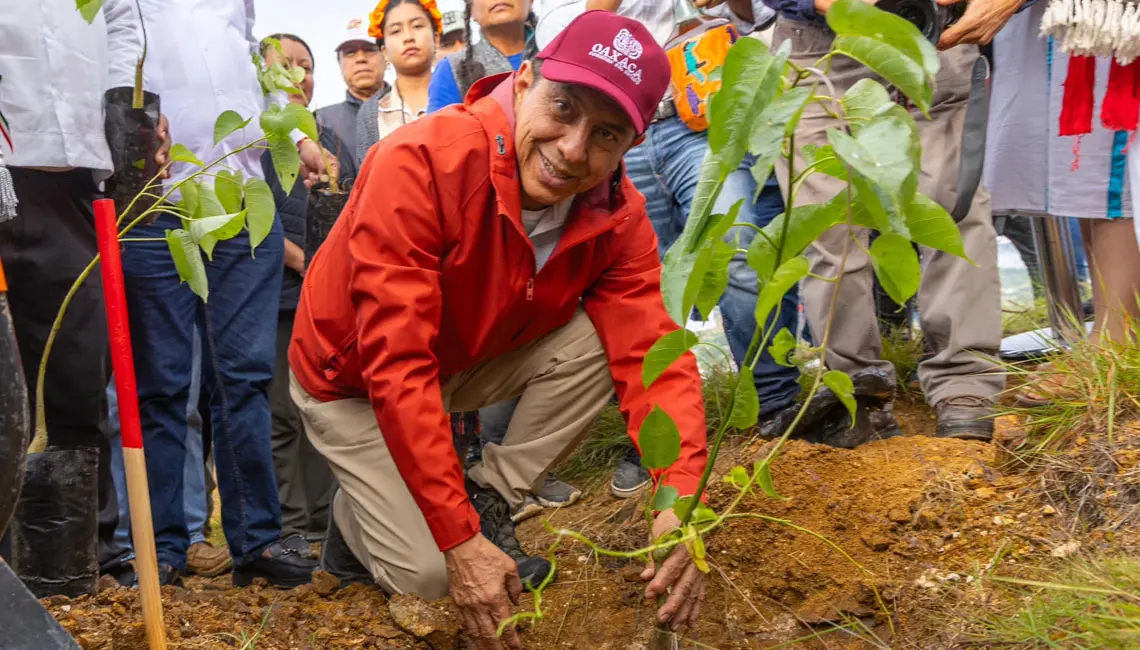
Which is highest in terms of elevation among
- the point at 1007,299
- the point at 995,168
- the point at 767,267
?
the point at 767,267

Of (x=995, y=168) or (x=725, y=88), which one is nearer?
(x=725, y=88)

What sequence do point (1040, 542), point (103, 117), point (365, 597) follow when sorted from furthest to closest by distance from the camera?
point (103, 117), point (365, 597), point (1040, 542)

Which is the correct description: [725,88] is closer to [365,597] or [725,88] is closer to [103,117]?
[365,597]

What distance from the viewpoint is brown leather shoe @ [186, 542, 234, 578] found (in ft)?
11.3

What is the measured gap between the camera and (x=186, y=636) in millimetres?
1954

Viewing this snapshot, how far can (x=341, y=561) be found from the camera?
2596mm

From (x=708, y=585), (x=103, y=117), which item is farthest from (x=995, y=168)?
(x=103, y=117)

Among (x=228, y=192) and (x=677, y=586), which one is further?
(x=228, y=192)

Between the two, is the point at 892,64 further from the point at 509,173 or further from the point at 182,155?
the point at 182,155

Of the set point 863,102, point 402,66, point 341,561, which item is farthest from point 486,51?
point 863,102

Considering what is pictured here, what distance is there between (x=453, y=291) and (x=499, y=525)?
0.67 metres

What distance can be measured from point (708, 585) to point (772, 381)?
744 mm

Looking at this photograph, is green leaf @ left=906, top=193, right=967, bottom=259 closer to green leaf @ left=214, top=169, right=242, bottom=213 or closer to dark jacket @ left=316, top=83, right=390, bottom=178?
green leaf @ left=214, top=169, right=242, bottom=213

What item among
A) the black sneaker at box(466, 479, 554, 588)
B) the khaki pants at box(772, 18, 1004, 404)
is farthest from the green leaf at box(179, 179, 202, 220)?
the khaki pants at box(772, 18, 1004, 404)
